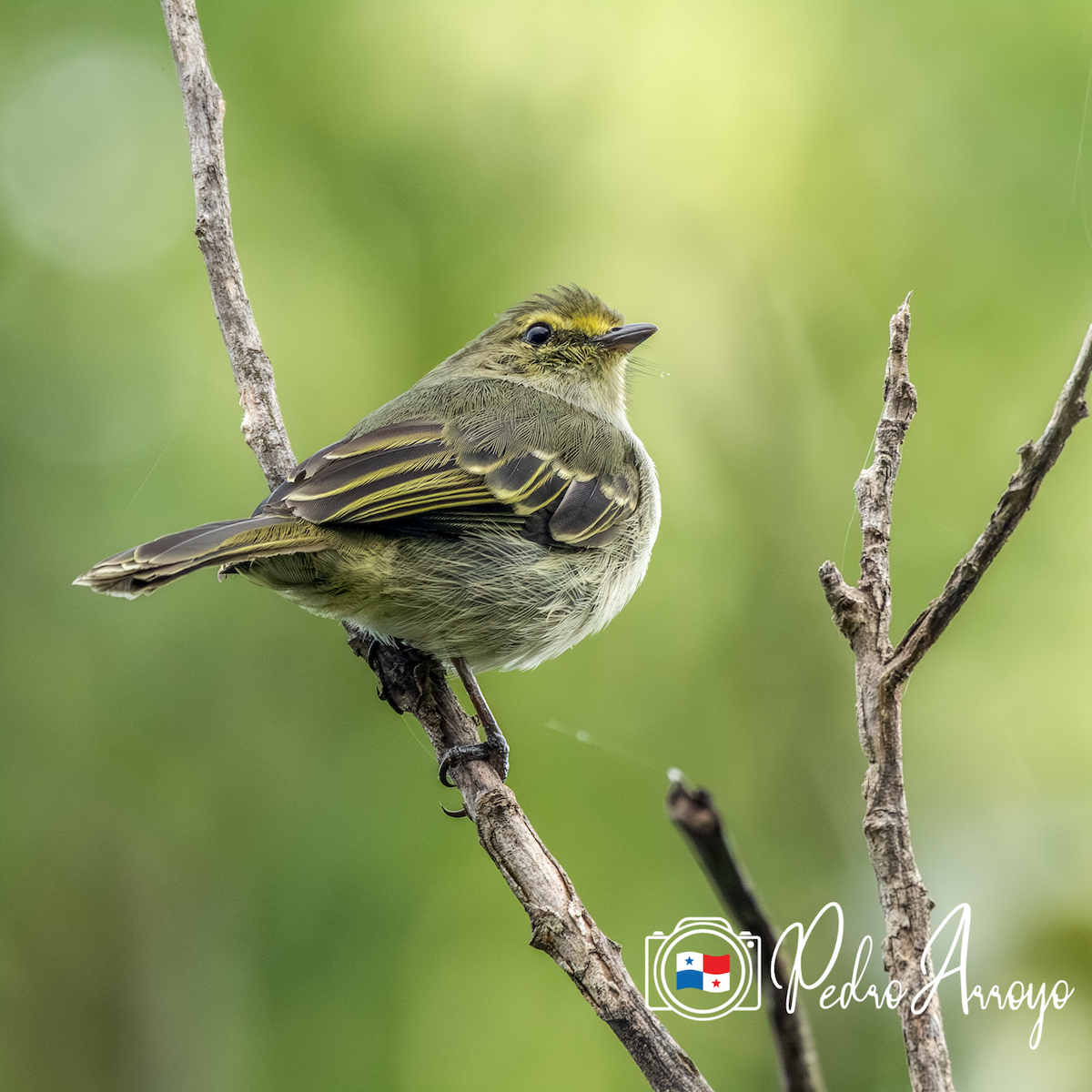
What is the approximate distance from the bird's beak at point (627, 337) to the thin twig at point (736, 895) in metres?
3.03

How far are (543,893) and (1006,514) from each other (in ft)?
4.16

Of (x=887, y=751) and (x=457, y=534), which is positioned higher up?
(x=457, y=534)

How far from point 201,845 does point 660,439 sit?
256 centimetres

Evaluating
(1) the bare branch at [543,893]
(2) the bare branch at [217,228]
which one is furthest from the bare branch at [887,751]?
(2) the bare branch at [217,228]

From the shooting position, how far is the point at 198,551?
2701mm

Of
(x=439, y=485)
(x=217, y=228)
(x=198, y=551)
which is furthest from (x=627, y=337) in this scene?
(x=198, y=551)

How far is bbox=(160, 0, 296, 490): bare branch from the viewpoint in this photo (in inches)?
132

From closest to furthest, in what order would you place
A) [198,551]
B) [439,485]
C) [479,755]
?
[198,551], [479,755], [439,485]

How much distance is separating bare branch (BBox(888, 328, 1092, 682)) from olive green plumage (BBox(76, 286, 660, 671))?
64.9 inches

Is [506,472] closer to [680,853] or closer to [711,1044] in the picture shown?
[680,853]

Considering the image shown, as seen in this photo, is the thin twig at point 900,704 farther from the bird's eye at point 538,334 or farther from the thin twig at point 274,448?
the bird's eye at point 538,334

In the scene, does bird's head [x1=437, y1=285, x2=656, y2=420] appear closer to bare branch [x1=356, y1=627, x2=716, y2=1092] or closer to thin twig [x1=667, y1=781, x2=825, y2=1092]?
bare branch [x1=356, y1=627, x2=716, y2=1092]

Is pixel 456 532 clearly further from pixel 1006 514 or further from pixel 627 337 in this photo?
pixel 1006 514
